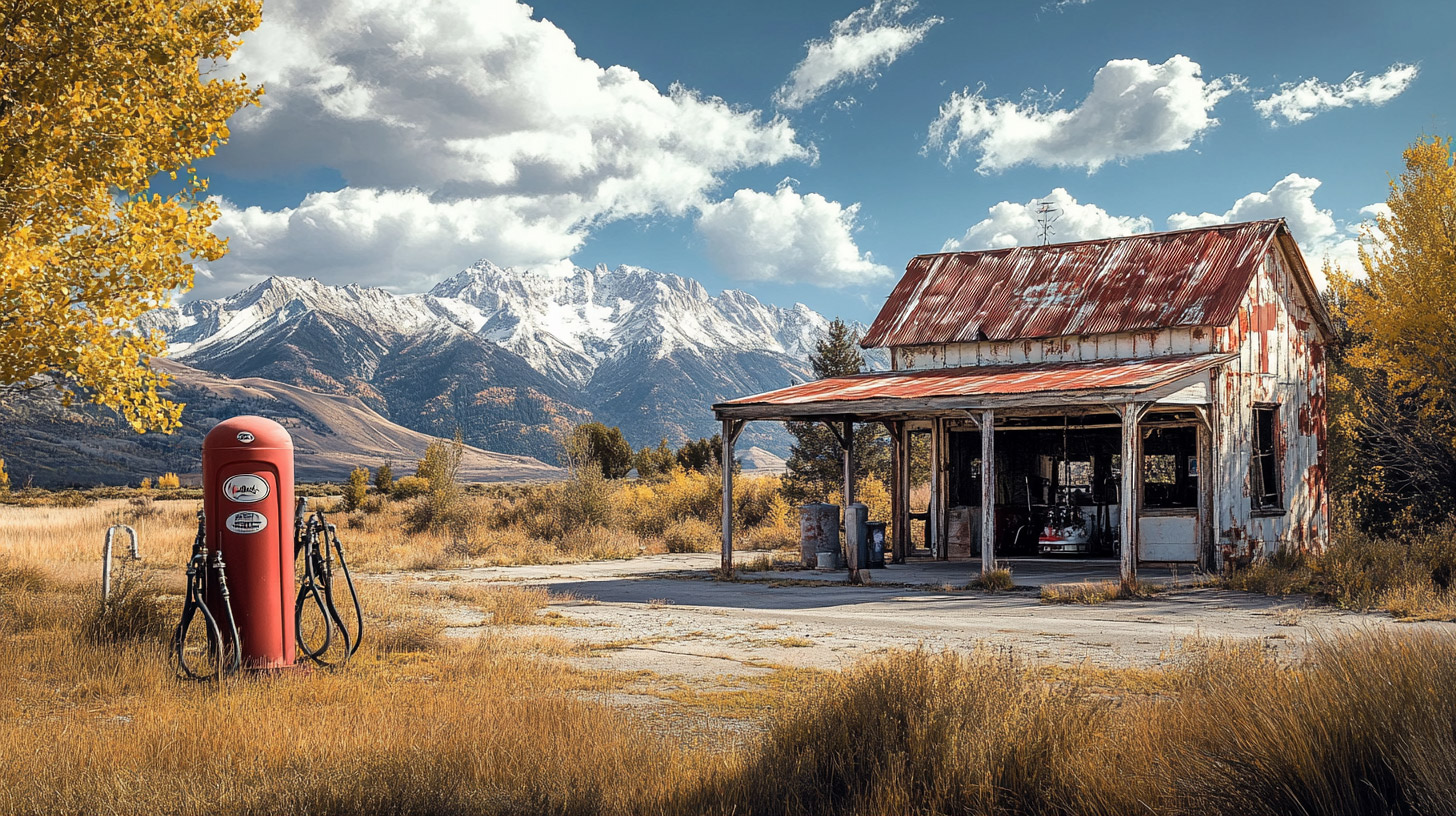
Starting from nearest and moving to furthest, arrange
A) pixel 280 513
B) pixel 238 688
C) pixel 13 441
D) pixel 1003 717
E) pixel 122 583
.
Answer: pixel 1003 717
pixel 238 688
pixel 280 513
pixel 122 583
pixel 13 441

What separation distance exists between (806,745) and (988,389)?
1273cm

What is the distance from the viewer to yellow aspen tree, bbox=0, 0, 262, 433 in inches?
406

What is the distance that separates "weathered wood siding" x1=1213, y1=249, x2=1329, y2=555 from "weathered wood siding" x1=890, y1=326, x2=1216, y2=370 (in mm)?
615

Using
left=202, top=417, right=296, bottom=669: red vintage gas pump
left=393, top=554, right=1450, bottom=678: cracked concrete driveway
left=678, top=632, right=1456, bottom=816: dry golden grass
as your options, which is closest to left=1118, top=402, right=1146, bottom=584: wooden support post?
left=393, top=554, right=1450, bottom=678: cracked concrete driveway

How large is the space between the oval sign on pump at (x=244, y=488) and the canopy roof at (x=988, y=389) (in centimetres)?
1016

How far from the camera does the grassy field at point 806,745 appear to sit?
4.62m

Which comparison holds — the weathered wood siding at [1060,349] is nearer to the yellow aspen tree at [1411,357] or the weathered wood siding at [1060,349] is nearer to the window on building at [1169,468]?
the window on building at [1169,468]

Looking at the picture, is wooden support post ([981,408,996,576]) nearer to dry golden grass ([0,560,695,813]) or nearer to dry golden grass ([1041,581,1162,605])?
dry golden grass ([1041,581,1162,605])

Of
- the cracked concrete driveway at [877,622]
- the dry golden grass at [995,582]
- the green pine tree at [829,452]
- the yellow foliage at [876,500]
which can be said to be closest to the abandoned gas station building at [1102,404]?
the dry golden grass at [995,582]

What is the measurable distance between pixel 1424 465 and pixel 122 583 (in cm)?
2204

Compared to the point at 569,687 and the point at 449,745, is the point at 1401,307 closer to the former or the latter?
the point at 569,687

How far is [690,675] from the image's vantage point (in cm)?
955

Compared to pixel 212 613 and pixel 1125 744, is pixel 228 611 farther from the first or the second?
pixel 1125 744

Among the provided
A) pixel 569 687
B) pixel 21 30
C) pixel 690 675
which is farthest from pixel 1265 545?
pixel 21 30
